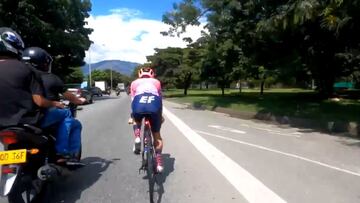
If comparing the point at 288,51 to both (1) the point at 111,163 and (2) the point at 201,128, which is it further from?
(1) the point at 111,163

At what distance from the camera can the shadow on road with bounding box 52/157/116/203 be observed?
22.0 ft

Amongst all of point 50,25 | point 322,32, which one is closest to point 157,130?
point 322,32

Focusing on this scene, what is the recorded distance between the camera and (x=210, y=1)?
30359 millimetres

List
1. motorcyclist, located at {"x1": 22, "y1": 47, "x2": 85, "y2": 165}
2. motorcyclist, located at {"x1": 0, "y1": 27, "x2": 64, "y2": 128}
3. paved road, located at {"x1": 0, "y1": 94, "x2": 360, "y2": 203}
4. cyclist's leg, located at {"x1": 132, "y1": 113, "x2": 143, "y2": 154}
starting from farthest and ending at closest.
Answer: cyclist's leg, located at {"x1": 132, "y1": 113, "x2": 143, "y2": 154} < paved road, located at {"x1": 0, "y1": 94, "x2": 360, "y2": 203} < motorcyclist, located at {"x1": 22, "y1": 47, "x2": 85, "y2": 165} < motorcyclist, located at {"x1": 0, "y1": 27, "x2": 64, "y2": 128}

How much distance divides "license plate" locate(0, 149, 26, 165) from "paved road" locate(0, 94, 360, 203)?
1.30 m

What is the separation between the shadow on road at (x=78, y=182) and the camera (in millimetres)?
6696

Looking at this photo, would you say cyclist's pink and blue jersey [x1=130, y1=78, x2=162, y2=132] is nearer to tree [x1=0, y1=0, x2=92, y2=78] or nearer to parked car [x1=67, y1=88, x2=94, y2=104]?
parked car [x1=67, y1=88, x2=94, y2=104]

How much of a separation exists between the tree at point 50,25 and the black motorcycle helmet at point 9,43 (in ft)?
112

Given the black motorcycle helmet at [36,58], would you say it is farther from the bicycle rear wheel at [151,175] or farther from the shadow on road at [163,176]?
the shadow on road at [163,176]

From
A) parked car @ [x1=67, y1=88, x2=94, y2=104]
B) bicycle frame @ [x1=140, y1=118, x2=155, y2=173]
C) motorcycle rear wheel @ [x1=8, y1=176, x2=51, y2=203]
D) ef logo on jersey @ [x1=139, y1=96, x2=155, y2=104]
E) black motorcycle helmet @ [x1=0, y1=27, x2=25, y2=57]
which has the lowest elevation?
motorcycle rear wheel @ [x1=8, y1=176, x2=51, y2=203]

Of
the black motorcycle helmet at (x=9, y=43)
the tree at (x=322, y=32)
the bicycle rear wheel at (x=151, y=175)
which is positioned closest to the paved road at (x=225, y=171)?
the bicycle rear wheel at (x=151, y=175)

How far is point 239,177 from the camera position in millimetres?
8023

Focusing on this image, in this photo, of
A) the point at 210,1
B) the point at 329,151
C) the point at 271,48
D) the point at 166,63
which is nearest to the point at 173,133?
the point at 329,151

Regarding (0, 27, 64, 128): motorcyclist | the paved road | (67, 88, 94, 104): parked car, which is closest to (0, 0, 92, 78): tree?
(67, 88, 94, 104): parked car
